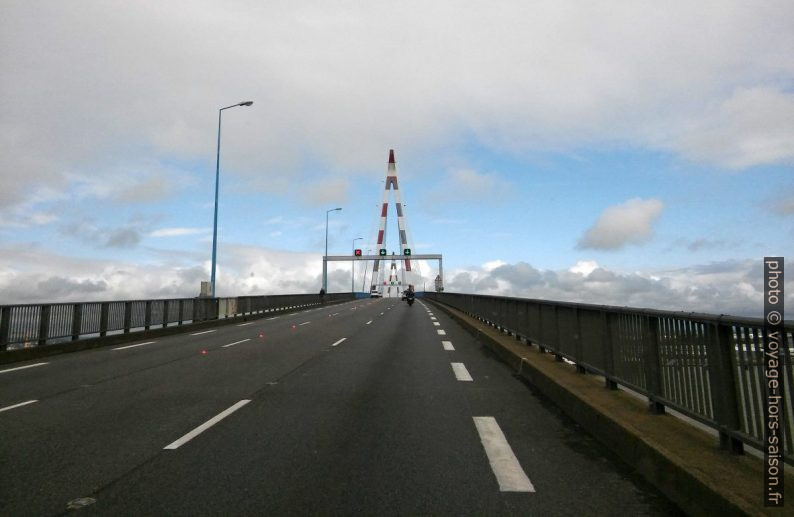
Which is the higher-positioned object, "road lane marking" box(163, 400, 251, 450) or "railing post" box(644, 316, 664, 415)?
"railing post" box(644, 316, 664, 415)

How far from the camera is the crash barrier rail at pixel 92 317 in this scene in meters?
13.8

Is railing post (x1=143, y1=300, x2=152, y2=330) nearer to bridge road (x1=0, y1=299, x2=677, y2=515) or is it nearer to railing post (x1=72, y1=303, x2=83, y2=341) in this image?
railing post (x1=72, y1=303, x2=83, y2=341)

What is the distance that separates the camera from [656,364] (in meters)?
5.81

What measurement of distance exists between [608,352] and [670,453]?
309cm

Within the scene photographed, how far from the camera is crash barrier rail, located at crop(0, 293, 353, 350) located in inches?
543

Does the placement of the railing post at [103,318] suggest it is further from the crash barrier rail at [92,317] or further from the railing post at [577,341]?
the railing post at [577,341]

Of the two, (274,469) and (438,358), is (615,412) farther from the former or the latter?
(438,358)

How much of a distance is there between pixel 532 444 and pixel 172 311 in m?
20.1

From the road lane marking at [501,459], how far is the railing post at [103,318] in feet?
48.8

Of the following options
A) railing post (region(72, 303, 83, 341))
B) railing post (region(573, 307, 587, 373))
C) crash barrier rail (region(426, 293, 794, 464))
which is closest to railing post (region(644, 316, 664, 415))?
crash barrier rail (region(426, 293, 794, 464))

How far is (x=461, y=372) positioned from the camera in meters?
10.5

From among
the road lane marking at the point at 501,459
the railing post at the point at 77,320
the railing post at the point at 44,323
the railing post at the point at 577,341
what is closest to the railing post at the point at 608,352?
the railing post at the point at 577,341

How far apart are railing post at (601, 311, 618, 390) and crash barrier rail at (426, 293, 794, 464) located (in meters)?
0.01

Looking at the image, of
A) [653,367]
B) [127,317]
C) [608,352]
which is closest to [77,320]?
[127,317]
